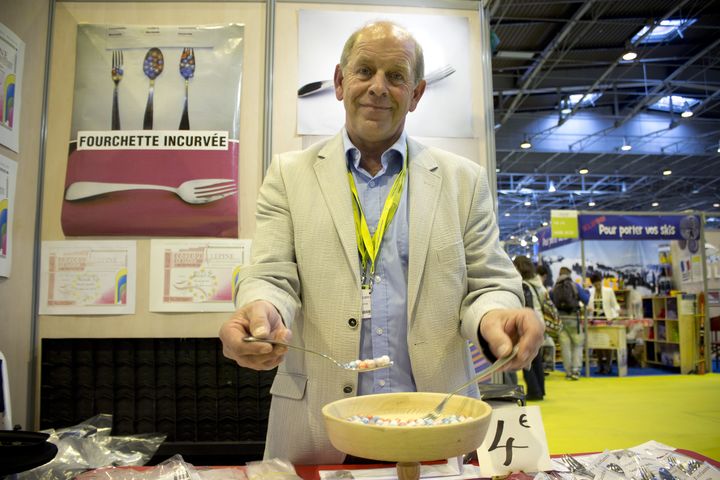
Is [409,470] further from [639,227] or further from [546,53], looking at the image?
[546,53]

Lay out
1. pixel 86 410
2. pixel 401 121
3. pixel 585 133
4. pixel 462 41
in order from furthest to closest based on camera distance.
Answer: pixel 585 133
pixel 462 41
pixel 86 410
pixel 401 121

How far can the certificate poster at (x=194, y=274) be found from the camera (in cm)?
259

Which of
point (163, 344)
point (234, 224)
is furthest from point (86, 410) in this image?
point (234, 224)

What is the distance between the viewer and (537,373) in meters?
6.59

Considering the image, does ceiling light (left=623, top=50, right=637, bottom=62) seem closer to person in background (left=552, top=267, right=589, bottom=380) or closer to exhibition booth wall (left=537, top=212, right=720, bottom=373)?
exhibition booth wall (left=537, top=212, right=720, bottom=373)

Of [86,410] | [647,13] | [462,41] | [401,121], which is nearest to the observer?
[401,121]

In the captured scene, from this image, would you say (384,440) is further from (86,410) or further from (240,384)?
(86,410)

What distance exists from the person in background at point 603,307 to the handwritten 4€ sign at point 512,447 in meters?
8.55

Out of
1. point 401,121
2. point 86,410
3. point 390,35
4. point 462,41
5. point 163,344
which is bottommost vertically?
point 86,410

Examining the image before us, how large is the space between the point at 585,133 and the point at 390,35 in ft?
49.2

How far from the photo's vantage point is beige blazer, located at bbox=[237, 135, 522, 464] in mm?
1385

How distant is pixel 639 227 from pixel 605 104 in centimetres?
602

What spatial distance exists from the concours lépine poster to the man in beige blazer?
1.16m

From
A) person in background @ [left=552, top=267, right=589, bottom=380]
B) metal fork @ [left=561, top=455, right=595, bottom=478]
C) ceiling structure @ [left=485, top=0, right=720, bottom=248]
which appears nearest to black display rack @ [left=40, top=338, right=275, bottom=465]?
metal fork @ [left=561, top=455, right=595, bottom=478]
